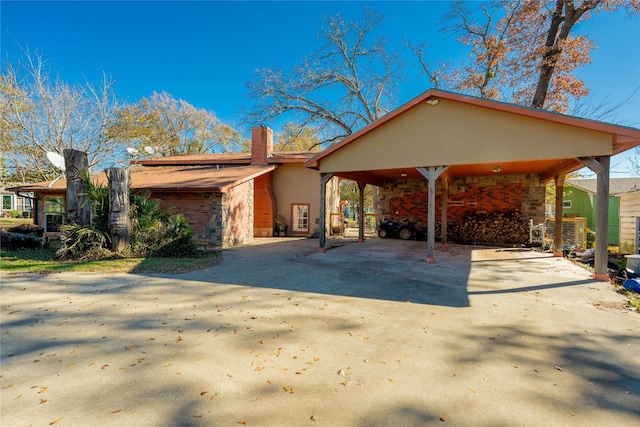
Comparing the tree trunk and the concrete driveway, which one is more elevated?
the tree trunk

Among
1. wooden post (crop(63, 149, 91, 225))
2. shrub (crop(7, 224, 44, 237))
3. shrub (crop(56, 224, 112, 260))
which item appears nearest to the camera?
shrub (crop(56, 224, 112, 260))

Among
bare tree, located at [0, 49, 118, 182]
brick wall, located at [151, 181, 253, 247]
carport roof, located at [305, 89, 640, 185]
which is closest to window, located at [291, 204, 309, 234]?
brick wall, located at [151, 181, 253, 247]

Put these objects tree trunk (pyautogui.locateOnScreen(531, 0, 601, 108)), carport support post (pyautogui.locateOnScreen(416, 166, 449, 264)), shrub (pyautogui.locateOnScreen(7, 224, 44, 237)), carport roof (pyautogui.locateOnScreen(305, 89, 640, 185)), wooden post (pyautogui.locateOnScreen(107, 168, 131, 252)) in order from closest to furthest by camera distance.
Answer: carport roof (pyautogui.locateOnScreen(305, 89, 640, 185)) → carport support post (pyautogui.locateOnScreen(416, 166, 449, 264)) → wooden post (pyautogui.locateOnScreen(107, 168, 131, 252)) → shrub (pyautogui.locateOnScreen(7, 224, 44, 237)) → tree trunk (pyautogui.locateOnScreen(531, 0, 601, 108))

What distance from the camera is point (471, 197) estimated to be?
12.7m

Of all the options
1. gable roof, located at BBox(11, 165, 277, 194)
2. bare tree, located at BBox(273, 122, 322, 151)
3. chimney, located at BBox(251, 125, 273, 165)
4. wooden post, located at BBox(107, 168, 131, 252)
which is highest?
bare tree, located at BBox(273, 122, 322, 151)

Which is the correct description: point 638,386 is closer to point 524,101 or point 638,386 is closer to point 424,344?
point 424,344

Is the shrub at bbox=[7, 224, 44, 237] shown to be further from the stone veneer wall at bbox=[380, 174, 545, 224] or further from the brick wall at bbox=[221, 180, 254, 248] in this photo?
the stone veneer wall at bbox=[380, 174, 545, 224]

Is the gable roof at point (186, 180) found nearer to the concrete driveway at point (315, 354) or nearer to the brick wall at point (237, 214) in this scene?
the brick wall at point (237, 214)

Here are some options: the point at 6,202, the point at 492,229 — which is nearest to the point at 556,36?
the point at 492,229

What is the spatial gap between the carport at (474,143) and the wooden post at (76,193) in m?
6.64

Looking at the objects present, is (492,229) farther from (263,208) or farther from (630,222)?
(263,208)

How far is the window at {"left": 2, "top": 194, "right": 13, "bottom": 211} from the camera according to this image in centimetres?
3073

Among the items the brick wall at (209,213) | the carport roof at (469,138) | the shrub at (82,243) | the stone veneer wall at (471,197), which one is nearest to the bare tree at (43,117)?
the brick wall at (209,213)

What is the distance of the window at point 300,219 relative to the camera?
15141mm
